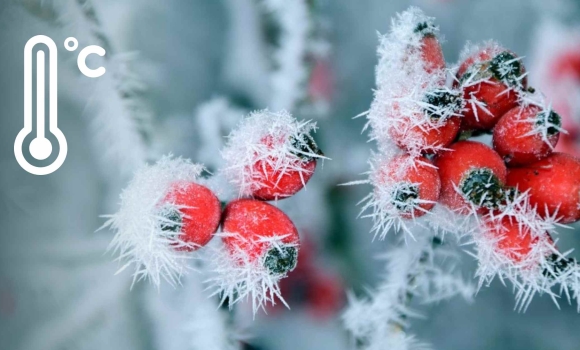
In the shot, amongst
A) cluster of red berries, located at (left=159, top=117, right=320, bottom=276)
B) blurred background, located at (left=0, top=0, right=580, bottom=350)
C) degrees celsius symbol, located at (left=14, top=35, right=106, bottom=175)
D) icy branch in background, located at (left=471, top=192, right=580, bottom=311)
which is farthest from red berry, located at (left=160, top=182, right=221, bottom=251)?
degrees celsius symbol, located at (left=14, top=35, right=106, bottom=175)

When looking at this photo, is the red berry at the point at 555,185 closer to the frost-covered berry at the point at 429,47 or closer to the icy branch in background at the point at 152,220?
the frost-covered berry at the point at 429,47

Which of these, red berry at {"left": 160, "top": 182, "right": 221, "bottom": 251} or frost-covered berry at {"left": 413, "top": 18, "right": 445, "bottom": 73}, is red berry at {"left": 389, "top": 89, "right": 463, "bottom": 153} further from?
red berry at {"left": 160, "top": 182, "right": 221, "bottom": 251}

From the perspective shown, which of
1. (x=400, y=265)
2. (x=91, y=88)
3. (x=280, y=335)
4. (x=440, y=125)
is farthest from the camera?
(x=280, y=335)

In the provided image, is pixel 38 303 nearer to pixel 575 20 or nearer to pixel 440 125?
pixel 440 125

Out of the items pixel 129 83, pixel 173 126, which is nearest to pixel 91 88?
pixel 129 83

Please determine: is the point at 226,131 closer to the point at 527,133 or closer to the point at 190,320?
the point at 190,320

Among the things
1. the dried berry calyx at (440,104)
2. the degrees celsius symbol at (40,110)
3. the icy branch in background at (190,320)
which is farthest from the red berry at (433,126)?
the degrees celsius symbol at (40,110)
